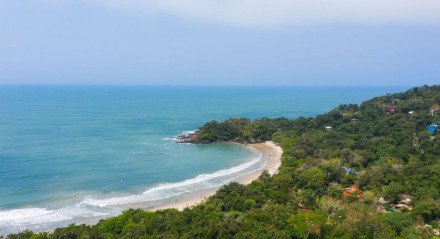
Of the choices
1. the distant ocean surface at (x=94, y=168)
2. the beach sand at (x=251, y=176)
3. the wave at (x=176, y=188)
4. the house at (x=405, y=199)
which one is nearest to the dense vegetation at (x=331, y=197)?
the house at (x=405, y=199)

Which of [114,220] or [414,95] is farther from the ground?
[414,95]

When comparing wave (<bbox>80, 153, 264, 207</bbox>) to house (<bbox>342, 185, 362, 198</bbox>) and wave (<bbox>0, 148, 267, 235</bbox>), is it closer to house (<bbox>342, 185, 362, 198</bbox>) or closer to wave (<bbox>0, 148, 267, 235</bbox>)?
wave (<bbox>0, 148, 267, 235</bbox>)

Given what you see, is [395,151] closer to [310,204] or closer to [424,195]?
[424,195]

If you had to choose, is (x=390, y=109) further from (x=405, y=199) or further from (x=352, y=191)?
(x=405, y=199)

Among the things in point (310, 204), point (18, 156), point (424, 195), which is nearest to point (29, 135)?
point (18, 156)

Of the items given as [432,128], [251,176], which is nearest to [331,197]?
[251,176]

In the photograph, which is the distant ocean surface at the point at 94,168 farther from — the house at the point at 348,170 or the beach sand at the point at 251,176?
the house at the point at 348,170

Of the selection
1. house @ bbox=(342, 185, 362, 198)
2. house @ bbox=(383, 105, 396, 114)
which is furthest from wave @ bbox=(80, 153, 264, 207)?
house @ bbox=(383, 105, 396, 114)

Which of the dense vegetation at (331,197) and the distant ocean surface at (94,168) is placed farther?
the distant ocean surface at (94,168)
